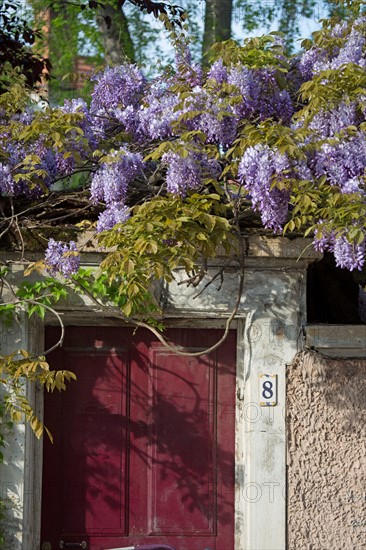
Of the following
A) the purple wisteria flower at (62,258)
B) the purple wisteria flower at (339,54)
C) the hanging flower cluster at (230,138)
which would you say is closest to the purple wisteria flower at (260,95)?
the hanging flower cluster at (230,138)

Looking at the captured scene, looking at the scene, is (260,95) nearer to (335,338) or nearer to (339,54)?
(339,54)

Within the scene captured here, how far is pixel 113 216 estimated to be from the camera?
653 centimetres

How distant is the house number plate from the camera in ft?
22.8

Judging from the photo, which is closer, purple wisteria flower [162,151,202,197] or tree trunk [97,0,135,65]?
purple wisteria flower [162,151,202,197]

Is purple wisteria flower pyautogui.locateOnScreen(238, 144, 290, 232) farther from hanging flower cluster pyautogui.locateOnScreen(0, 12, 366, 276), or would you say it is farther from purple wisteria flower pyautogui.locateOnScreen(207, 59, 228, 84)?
purple wisteria flower pyautogui.locateOnScreen(207, 59, 228, 84)

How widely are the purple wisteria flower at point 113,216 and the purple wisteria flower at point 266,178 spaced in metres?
0.84

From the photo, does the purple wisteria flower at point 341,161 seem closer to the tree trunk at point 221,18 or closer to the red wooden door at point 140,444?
the red wooden door at point 140,444

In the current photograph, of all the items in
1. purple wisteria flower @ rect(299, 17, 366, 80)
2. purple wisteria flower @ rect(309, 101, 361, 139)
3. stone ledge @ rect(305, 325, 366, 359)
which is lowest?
stone ledge @ rect(305, 325, 366, 359)

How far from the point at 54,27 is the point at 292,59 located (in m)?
12.3

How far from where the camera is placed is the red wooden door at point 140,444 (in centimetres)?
711

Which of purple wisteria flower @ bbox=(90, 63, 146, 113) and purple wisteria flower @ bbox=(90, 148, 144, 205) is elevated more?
purple wisteria flower @ bbox=(90, 63, 146, 113)

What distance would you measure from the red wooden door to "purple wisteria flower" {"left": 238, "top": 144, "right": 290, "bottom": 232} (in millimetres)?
1282

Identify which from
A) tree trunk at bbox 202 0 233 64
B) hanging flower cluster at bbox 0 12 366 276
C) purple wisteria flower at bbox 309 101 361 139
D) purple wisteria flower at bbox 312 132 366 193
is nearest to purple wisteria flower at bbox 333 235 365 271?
hanging flower cluster at bbox 0 12 366 276

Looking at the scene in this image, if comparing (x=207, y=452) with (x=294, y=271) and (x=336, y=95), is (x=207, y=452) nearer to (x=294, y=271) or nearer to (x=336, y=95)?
(x=294, y=271)
